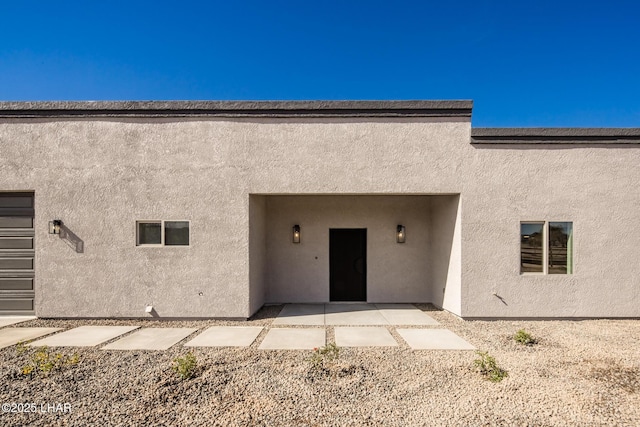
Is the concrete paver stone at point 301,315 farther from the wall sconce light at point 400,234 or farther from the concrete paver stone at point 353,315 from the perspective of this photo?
the wall sconce light at point 400,234

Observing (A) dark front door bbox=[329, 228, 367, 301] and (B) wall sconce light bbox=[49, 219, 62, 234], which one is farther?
(A) dark front door bbox=[329, 228, 367, 301]

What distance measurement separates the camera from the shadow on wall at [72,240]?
7.48m

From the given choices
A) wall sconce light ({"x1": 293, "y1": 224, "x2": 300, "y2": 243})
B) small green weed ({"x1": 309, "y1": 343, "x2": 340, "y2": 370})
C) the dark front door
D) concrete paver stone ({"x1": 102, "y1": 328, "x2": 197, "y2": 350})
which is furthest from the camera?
the dark front door

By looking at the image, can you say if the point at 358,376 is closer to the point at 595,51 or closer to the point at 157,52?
the point at 157,52

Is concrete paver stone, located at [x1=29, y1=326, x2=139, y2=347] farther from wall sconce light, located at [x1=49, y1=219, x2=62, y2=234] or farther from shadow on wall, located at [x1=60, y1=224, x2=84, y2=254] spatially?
wall sconce light, located at [x1=49, y1=219, x2=62, y2=234]

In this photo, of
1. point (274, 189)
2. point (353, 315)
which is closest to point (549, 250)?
point (353, 315)

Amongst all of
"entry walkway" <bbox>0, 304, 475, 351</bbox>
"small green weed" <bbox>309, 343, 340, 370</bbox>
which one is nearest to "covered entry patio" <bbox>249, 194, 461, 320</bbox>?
"entry walkway" <bbox>0, 304, 475, 351</bbox>

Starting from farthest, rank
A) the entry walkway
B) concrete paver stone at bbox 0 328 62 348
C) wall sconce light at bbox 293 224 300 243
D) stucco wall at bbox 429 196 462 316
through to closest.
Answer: wall sconce light at bbox 293 224 300 243, stucco wall at bbox 429 196 462 316, concrete paver stone at bbox 0 328 62 348, the entry walkway

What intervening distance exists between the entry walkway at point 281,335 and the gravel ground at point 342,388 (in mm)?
348

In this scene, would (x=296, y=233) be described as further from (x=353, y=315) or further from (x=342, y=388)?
(x=342, y=388)

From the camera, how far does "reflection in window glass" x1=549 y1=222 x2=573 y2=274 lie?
7.50m

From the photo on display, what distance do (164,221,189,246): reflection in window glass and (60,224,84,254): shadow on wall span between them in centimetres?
197

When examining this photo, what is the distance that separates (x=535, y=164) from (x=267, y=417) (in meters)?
7.69

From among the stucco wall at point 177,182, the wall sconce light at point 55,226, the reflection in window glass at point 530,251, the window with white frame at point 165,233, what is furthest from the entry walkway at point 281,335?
the reflection in window glass at point 530,251
